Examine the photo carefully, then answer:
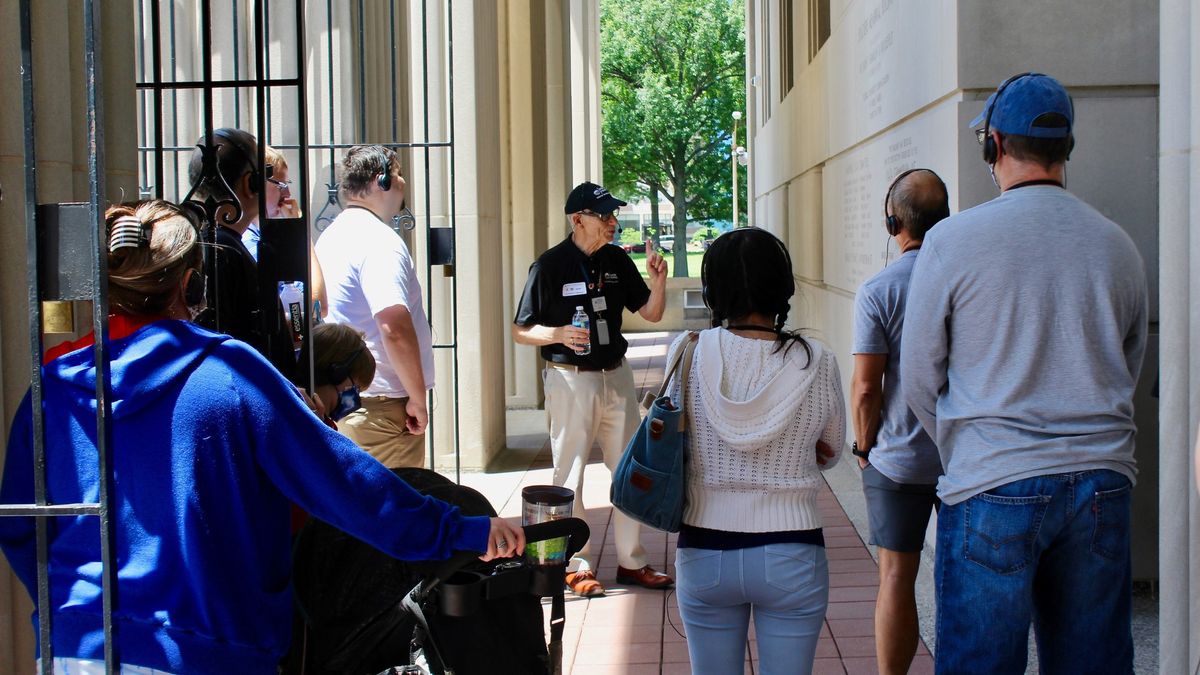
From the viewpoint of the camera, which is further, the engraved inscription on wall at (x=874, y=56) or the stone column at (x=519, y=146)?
the stone column at (x=519, y=146)

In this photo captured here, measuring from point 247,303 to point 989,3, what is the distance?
3480 millimetres

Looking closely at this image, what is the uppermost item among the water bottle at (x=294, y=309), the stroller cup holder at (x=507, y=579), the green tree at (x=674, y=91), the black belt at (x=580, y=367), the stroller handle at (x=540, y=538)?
the green tree at (x=674, y=91)

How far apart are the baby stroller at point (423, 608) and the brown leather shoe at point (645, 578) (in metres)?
3.29

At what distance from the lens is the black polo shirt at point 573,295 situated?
5.96 meters

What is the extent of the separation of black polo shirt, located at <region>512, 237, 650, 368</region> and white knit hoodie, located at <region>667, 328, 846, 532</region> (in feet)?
9.31

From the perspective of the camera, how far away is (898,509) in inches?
151

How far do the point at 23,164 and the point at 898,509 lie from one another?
8.76ft

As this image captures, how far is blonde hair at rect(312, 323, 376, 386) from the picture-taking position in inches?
140

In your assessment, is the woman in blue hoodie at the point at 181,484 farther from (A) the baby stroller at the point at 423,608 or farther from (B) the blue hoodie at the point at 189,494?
(A) the baby stroller at the point at 423,608

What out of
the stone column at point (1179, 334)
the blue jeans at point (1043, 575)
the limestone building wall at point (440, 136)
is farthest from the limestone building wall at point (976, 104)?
the blue jeans at point (1043, 575)

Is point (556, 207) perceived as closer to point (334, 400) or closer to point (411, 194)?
point (411, 194)

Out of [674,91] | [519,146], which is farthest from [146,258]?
[674,91]

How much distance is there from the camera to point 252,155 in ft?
12.2

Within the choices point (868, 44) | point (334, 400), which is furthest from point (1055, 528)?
point (868, 44)
